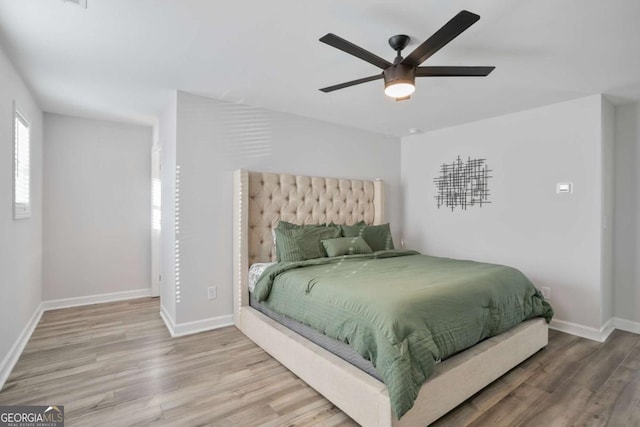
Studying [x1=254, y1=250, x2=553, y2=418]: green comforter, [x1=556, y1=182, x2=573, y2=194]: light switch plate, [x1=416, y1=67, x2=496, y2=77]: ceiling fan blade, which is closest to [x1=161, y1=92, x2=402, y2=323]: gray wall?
[x1=254, y1=250, x2=553, y2=418]: green comforter

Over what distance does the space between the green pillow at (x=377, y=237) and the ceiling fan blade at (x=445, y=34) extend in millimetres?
2196

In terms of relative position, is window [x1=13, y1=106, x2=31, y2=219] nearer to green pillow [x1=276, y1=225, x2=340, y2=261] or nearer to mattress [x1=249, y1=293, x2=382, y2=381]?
green pillow [x1=276, y1=225, x2=340, y2=261]

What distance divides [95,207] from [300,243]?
2.87m

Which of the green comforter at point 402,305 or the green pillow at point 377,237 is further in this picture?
the green pillow at point 377,237

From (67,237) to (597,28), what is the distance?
17.7 ft

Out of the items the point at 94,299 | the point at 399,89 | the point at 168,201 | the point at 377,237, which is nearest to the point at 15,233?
the point at 168,201

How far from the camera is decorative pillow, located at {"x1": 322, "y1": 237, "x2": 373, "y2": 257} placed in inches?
131

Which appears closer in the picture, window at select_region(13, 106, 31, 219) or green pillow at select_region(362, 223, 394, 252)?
window at select_region(13, 106, 31, 219)

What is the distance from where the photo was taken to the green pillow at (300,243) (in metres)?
3.17

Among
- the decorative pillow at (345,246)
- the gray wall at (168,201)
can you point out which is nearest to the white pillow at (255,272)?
the decorative pillow at (345,246)

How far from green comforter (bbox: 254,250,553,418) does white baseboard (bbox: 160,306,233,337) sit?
75 cm

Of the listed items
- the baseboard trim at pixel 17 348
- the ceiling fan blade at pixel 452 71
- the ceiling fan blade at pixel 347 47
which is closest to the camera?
the ceiling fan blade at pixel 347 47

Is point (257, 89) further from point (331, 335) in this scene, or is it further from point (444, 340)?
point (444, 340)

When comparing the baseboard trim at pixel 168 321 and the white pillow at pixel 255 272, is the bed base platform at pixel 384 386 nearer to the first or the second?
the white pillow at pixel 255 272
